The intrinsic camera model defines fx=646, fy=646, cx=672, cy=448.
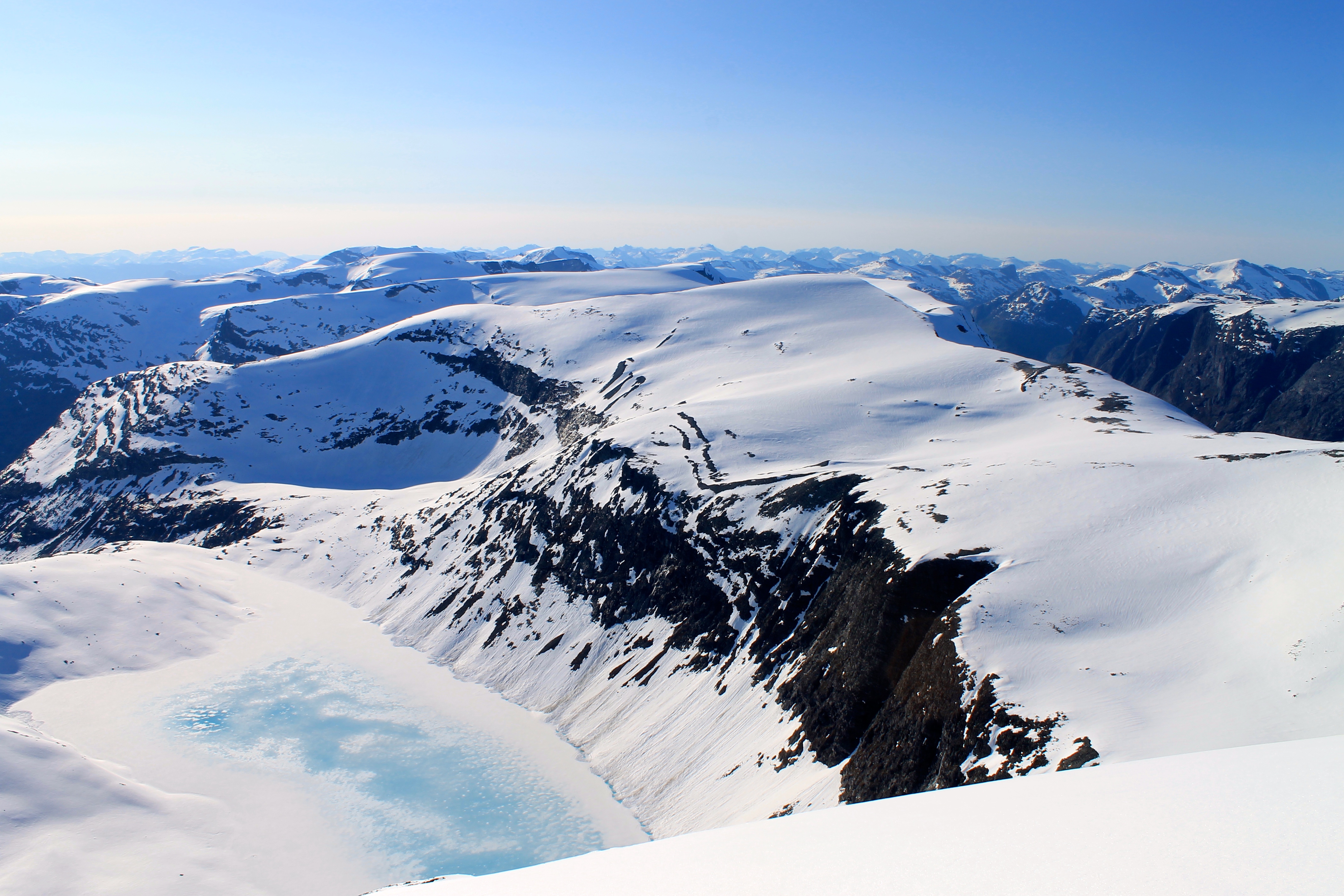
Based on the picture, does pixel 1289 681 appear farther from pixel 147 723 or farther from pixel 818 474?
A: pixel 147 723

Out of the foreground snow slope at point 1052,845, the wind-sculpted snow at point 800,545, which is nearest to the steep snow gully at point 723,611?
the wind-sculpted snow at point 800,545

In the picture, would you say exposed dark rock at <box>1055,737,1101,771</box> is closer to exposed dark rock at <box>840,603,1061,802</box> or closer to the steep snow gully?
the steep snow gully

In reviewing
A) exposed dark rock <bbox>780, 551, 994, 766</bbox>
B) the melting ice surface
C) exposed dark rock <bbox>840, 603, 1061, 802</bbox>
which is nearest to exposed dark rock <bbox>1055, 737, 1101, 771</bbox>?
exposed dark rock <bbox>840, 603, 1061, 802</bbox>

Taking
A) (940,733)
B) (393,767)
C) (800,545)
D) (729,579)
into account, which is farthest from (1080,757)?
(393,767)

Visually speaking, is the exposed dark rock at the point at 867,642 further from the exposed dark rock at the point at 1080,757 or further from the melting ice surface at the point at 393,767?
the melting ice surface at the point at 393,767

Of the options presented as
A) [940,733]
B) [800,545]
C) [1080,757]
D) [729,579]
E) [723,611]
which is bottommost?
[723,611]

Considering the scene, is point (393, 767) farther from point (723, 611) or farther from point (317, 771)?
point (723, 611)
